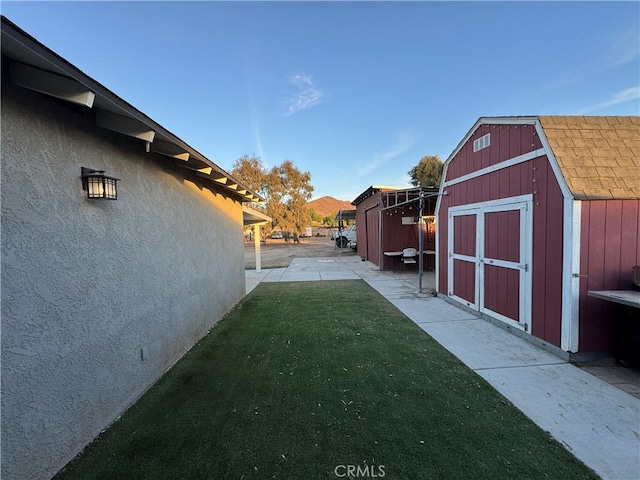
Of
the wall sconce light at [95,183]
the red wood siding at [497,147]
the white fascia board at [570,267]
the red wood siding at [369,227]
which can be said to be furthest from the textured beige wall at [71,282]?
the red wood siding at [369,227]

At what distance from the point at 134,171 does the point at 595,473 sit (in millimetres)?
4444

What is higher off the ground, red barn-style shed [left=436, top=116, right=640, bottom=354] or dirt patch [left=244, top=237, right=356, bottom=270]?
red barn-style shed [left=436, top=116, right=640, bottom=354]

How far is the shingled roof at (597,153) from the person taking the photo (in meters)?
3.26

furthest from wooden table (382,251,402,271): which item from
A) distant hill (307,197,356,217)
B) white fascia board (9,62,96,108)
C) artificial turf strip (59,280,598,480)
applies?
distant hill (307,197,356,217)

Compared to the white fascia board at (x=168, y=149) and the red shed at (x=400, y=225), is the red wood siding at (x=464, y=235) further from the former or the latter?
the red shed at (x=400, y=225)

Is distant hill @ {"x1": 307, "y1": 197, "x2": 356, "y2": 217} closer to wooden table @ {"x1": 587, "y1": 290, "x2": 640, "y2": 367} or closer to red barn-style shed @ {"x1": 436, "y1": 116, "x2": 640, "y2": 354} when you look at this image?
red barn-style shed @ {"x1": 436, "y1": 116, "x2": 640, "y2": 354}

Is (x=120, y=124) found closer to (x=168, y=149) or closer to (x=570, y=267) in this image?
(x=168, y=149)

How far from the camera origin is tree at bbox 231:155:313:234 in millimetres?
28438

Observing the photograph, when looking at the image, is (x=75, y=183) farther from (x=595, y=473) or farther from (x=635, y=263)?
(x=635, y=263)

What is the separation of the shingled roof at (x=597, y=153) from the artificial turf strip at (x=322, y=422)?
8.52ft

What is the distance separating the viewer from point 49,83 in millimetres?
1691

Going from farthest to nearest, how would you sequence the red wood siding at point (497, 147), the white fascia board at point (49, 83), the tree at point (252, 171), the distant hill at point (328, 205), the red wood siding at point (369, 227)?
the distant hill at point (328, 205)
the tree at point (252, 171)
the red wood siding at point (369, 227)
the red wood siding at point (497, 147)
the white fascia board at point (49, 83)

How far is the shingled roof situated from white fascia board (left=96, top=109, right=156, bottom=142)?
15.1 ft

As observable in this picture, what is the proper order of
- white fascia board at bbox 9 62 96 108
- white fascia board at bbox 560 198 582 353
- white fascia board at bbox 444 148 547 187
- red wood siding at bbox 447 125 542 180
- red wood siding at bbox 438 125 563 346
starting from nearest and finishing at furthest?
white fascia board at bbox 9 62 96 108
white fascia board at bbox 560 198 582 353
red wood siding at bbox 438 125 563 346
white fascia board at bbox 444 148 547 187
red wood siding at bbox 447 125 542 180
